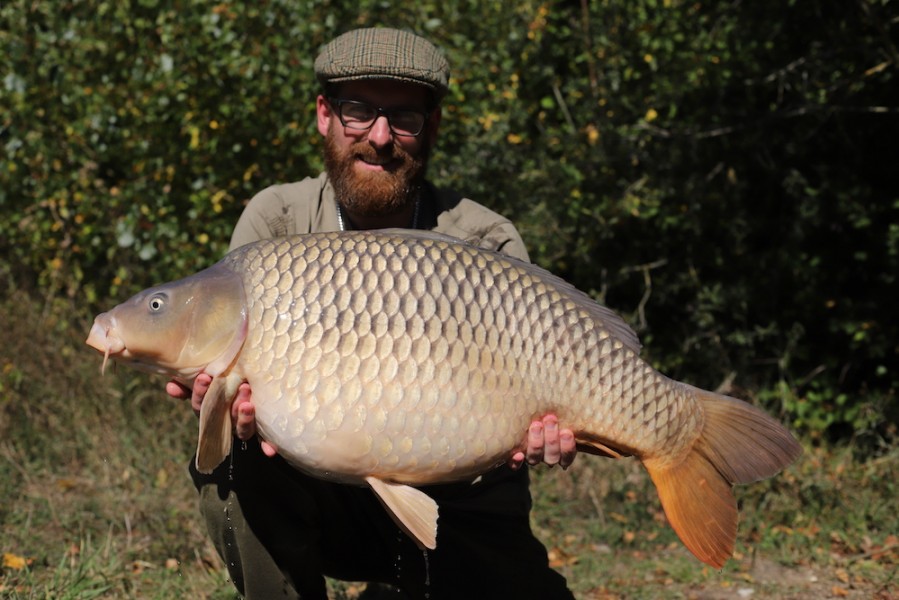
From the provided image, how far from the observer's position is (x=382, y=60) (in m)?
2.17

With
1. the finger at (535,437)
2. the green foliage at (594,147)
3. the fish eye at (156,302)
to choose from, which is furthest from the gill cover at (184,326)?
the green foliage at (594,147)

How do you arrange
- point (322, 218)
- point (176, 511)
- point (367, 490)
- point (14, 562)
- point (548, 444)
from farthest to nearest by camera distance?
1. point (176, 511)
2. point (14, 562)
3. point (322, 218)
4. point (367, 490)
5. point (548, 444)

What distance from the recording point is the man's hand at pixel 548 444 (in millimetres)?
1738

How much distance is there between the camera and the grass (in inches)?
101

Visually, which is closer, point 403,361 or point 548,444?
point 403,361

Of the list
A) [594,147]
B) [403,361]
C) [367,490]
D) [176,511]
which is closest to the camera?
[403,361]

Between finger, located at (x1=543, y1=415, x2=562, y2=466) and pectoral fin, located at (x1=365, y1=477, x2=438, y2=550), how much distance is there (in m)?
0.20

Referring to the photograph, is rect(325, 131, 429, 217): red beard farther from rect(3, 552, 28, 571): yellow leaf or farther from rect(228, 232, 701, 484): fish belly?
rect(3, 552, 28, 571): yellow leaf

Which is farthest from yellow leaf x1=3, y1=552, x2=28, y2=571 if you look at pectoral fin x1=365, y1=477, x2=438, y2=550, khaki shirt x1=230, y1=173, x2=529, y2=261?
pectoral fin x1=365, y1=477, x2=438, y2=550

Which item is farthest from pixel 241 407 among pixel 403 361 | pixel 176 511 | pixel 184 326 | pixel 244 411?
pixel 176 511

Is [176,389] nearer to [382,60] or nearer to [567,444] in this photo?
[567,444]

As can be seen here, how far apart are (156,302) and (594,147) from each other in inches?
85.7

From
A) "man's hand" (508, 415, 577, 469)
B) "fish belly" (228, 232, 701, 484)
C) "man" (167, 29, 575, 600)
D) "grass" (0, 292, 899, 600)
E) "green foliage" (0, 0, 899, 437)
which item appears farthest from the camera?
"green foliage" (0, 0, 899, 437)

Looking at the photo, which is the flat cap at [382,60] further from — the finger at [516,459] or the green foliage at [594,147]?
the green foliage at [594,147]
